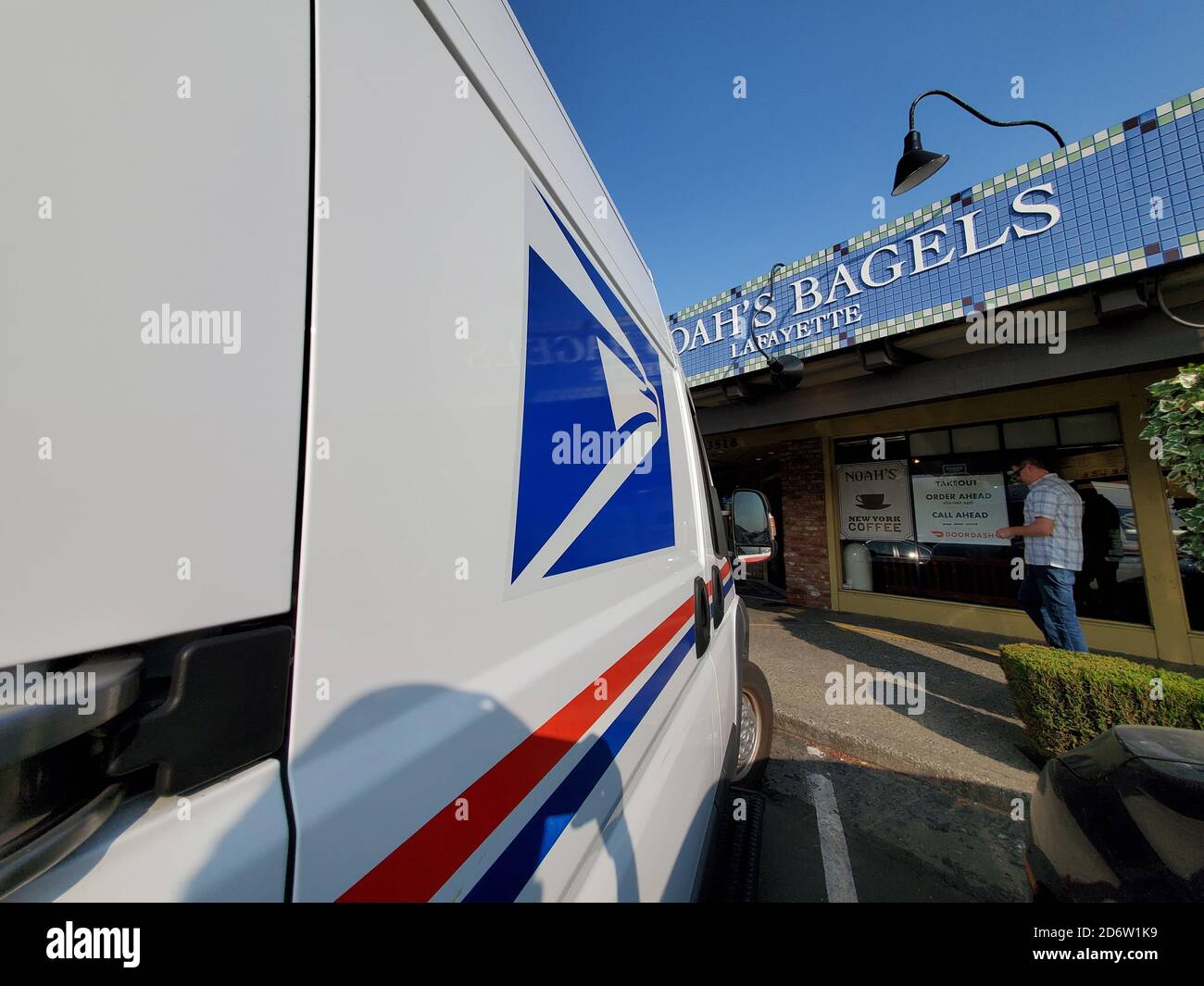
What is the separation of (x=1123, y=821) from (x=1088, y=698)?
2.39 m

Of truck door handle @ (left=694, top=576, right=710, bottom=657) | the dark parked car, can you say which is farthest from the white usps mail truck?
the dark parked car

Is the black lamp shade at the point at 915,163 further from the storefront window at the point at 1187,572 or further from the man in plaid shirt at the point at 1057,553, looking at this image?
the storefront window at the point at 1187,572

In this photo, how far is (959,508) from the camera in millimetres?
6773

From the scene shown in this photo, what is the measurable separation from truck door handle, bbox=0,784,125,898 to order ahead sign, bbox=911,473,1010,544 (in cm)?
812

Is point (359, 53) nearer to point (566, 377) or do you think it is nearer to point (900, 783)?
point (566, 377)

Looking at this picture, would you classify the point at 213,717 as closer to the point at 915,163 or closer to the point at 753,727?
the point at 753,727

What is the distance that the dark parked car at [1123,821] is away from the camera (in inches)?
50.6

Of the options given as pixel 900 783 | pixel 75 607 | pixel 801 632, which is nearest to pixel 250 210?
pixel 75 607

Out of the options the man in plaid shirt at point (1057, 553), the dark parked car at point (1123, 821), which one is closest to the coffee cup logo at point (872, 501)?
the man in plaid shirt at point (1057, 553)

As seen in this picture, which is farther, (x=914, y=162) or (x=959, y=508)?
(x=959, y=508)

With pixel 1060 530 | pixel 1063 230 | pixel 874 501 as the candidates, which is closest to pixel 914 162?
pixel 1063 230

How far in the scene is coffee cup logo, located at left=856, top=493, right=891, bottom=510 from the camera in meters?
7.54

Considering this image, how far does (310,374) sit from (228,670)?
314 mm

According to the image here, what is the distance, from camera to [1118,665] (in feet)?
10.8
